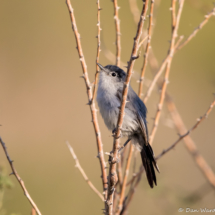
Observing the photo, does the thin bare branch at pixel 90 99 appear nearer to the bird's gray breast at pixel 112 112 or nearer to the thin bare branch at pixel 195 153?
the bird's gray breast at pixel 112 112

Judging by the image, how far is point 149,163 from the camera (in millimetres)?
2238

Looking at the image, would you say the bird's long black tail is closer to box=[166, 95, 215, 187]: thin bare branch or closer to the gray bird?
the gray bird

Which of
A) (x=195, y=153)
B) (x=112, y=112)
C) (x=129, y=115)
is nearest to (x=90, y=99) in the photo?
(x=112, y=112)

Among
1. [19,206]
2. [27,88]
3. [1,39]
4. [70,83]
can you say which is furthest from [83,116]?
[19,206]

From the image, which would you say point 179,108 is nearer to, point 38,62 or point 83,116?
point 83,116

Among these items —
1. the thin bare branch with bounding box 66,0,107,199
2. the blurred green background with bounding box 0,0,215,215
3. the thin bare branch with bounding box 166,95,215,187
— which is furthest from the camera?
the blurred green background with bounding box 0,0,215,215

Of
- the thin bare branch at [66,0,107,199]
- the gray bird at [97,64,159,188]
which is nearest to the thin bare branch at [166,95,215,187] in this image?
the gray bird at [97,64,159,188]

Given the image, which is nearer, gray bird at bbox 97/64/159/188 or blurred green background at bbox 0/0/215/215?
gray bird at bbox 97/64/159/188

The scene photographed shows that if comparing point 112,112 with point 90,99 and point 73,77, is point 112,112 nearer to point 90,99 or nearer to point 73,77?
point 90,99

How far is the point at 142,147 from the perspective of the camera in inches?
92.7

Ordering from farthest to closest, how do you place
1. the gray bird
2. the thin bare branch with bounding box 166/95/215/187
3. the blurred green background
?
the blurred green background, the gray bird, the thin bare branch with bounding box 166/95/215/187

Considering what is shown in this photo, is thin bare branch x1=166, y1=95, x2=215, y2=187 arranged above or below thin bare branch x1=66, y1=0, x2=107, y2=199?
below

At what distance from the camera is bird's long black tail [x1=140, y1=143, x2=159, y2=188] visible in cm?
217

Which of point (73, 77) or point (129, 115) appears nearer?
point (129, 115)
